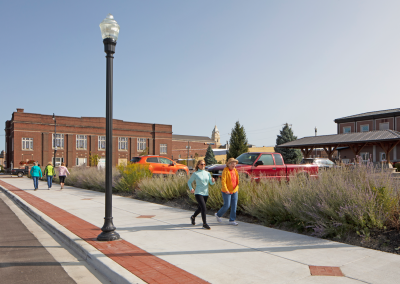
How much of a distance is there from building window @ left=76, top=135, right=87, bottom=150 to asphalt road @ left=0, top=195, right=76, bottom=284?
2325 inches

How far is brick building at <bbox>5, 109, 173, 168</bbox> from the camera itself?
56.8 meters

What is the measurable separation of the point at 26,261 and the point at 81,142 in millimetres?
62421

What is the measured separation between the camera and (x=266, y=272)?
175 inches

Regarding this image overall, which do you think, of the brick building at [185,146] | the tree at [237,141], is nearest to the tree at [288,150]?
the tree at [237,141]

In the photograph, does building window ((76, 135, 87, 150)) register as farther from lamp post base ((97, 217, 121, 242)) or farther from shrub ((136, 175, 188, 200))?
lamp post base ((97, 217, 121, 242))

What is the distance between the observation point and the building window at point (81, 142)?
63.7 metres

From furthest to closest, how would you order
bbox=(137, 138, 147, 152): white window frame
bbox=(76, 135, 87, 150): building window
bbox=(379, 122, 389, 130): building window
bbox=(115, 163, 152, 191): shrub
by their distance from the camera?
bbox=(137, 138, 147, 152): white window frame
bbox=(76, 135, 87, 150): building window
bbox=(379, 122, 389, 130): building window
bbox=(115, 163, 152, 191): shrub

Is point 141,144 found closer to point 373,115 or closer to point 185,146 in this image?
point 185,146

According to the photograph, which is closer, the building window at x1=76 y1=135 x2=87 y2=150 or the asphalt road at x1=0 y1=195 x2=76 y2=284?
the asphalt road at x1=0 y1=195 x2=76 y2=284

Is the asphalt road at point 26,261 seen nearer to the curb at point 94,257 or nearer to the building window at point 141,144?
the curb at point 94,257

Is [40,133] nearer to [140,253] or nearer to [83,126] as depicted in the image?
[83,126]

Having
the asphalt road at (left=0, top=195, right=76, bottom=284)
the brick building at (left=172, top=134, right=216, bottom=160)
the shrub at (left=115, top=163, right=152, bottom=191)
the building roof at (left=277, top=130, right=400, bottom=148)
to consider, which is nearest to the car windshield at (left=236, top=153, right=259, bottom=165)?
the shrub at (left=115, top=163, right=152, bottom=191)

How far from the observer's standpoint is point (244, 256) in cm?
519

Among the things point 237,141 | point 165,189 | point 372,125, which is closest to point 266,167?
point 165,189
